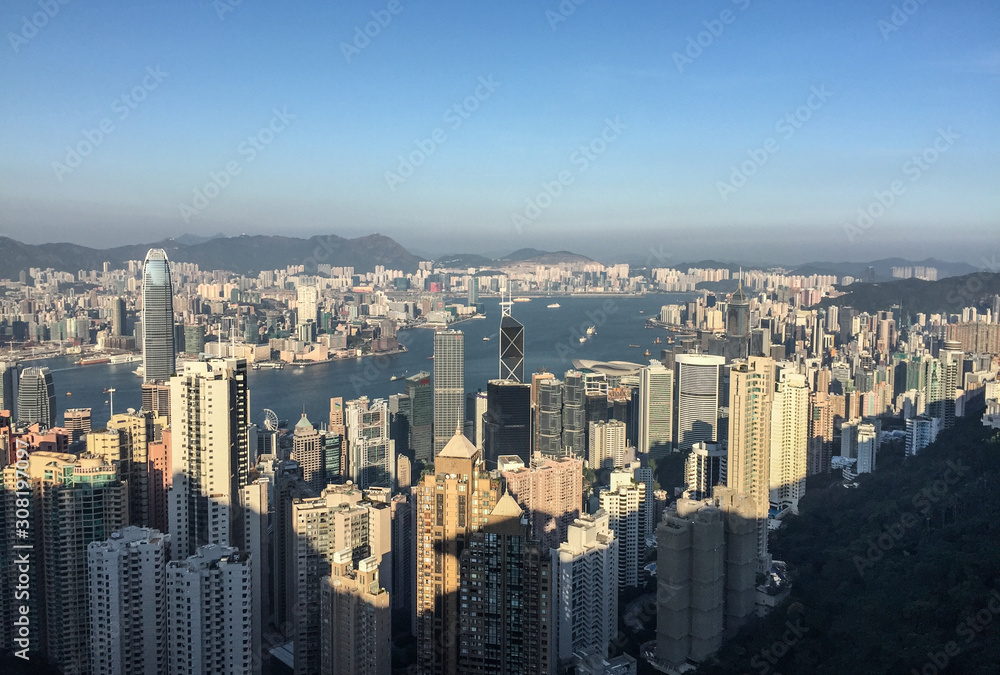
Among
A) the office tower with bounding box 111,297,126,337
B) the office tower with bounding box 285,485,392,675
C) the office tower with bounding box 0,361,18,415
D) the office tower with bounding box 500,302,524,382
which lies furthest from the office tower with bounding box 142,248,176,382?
the office tower with bounding box 285,485,392,675

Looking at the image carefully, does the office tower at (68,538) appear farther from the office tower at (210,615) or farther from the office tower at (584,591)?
the office tower at (584,591)

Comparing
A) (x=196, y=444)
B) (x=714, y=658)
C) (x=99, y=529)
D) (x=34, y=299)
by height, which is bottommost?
(x=714, y=658)

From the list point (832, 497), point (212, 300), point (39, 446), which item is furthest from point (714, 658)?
point (212, 300)

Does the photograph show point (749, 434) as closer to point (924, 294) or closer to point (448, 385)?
point (448, 385)

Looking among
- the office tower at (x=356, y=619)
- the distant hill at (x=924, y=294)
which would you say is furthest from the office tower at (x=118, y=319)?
the distant hill at (x=924, y=294)

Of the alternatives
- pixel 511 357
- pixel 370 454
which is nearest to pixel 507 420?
pixel 511 357

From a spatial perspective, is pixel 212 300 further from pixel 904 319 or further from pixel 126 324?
pixel 904 319

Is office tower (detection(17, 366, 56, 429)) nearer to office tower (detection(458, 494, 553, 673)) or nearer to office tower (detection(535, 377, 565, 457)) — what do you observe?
office tower (detection(535, 377, 565, 457))
